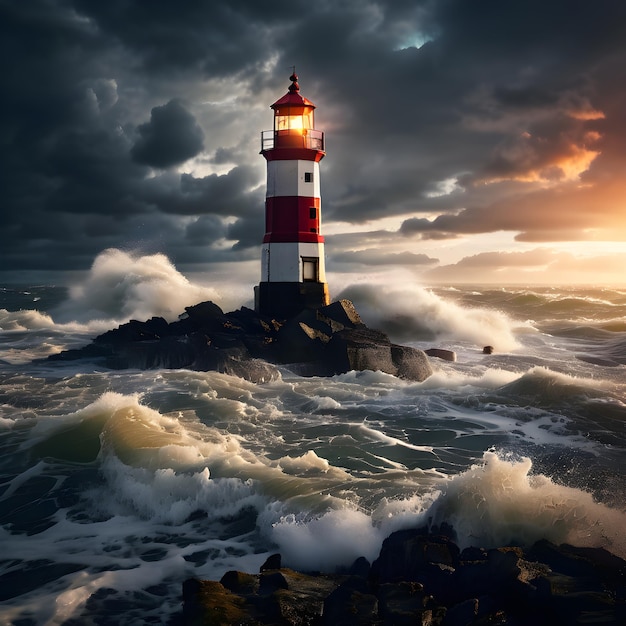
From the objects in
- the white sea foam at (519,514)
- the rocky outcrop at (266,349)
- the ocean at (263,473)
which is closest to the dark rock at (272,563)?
the ocean at (263,473)

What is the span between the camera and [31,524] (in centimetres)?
584

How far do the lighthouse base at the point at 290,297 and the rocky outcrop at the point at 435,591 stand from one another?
12.9 m

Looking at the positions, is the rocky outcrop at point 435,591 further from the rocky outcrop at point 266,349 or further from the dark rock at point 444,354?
the dark rock at point 444,354

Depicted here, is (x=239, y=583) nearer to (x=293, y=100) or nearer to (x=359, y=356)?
(x=359, y=356)

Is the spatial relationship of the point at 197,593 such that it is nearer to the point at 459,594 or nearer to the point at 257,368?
the point at 459,594

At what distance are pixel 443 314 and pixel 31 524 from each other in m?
17.2

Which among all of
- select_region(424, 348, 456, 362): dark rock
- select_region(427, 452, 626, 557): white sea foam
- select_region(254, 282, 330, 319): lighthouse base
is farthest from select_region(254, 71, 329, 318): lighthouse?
select_region(427, 452, 626, 557): white sea foam

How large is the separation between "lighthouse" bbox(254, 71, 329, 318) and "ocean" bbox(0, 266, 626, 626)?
3.62 m

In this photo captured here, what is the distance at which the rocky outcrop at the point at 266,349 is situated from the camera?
44.8 ft

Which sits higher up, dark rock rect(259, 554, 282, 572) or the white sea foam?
the white sea foam

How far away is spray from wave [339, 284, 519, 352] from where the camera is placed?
2077 centimetres

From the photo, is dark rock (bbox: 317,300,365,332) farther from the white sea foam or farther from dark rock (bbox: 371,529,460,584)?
dark rock (bbox: 371,529,460,584)

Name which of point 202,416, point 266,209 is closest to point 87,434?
point 202,416

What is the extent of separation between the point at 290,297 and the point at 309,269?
36.3 inches
